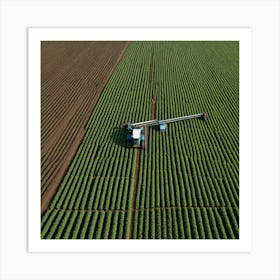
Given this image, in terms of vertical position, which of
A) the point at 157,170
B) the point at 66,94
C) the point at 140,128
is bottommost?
the point at 157,170

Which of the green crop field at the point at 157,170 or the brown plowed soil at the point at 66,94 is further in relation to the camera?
the brown plowed soil at the point at 66,94

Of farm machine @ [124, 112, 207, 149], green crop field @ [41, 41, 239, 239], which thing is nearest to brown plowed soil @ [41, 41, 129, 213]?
green crop field @ [41, 41, 239, 239]

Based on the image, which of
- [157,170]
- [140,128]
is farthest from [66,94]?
[157,170]

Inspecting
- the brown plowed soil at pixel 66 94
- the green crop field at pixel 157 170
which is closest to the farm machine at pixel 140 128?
the green crop field at pixel 157 170

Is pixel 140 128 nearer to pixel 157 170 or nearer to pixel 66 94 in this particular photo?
pixel 157 170
